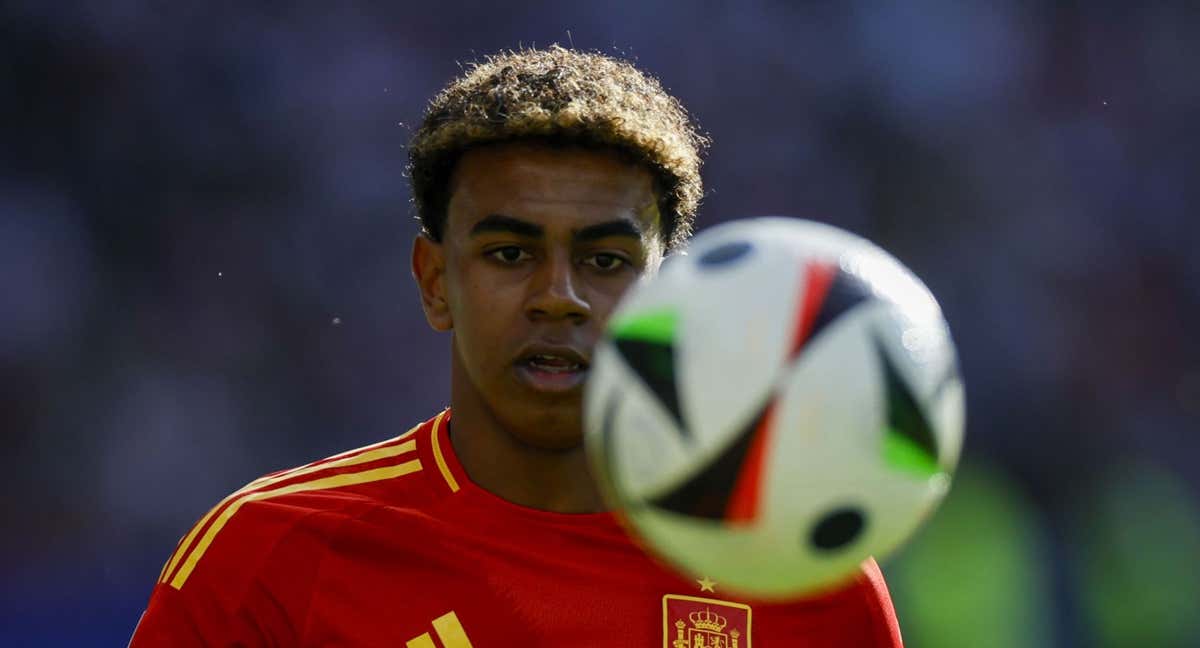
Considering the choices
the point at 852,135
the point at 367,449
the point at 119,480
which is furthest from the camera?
the point at 852,135

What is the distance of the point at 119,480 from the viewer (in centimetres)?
702

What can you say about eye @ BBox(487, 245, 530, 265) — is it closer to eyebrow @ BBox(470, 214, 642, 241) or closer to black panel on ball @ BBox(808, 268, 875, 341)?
eyebrow @ BBox(470, 214, 642, 241)

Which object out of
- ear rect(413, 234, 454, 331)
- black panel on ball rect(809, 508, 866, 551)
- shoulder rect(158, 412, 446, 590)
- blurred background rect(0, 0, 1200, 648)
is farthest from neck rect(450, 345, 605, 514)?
blurred background rect(0, 0, 1200, 648)

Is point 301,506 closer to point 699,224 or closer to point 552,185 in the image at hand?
point 552,185

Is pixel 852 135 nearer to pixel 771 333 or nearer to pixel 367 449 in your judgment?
pixel 367 449

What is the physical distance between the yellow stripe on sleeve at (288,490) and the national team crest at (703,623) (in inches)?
28.9

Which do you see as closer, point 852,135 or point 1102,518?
point 1102,518

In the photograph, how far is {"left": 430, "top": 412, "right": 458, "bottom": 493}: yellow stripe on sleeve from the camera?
333 cm

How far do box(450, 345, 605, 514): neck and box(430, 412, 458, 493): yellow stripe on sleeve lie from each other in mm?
54

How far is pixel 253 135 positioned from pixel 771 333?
6.11 m

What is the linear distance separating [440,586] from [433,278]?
840 millimetres

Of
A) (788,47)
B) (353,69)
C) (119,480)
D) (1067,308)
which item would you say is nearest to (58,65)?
(353,69)

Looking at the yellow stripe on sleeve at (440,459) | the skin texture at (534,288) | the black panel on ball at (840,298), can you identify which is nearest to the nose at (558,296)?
the skin texture at (534,288)

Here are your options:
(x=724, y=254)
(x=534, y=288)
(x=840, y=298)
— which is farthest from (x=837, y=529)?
(x=534, y=288)
